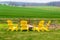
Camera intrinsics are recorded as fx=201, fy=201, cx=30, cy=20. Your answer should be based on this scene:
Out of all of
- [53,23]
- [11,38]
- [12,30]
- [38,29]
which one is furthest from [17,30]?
[53,23]

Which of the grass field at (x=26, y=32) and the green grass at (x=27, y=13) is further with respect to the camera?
the green grass at (x=27, y=13)

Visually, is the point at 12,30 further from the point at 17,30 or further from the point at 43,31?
the point at 43,31

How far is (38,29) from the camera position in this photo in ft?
45.1

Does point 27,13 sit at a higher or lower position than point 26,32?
lower

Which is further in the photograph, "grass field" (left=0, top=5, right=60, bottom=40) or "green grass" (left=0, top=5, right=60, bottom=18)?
"green grass" (left=0, top=5, right=60, bottom=18)

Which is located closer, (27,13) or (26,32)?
(26,32)

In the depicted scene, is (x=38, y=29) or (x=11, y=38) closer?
(x=11, y=38)

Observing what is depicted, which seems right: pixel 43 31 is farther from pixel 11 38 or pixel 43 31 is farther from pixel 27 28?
pixel 11 38

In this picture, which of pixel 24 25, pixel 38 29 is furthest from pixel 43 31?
pixel 24 25

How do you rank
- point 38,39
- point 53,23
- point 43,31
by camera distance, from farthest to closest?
1. point 53,23
2. point 43,31
3. point 38,39

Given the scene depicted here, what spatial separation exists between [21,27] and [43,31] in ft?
5.15

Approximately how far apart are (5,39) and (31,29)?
151 inches

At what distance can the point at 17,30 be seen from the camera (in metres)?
13.7

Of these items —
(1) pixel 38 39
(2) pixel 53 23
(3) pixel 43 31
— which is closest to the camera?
(1) pixel 38 39
